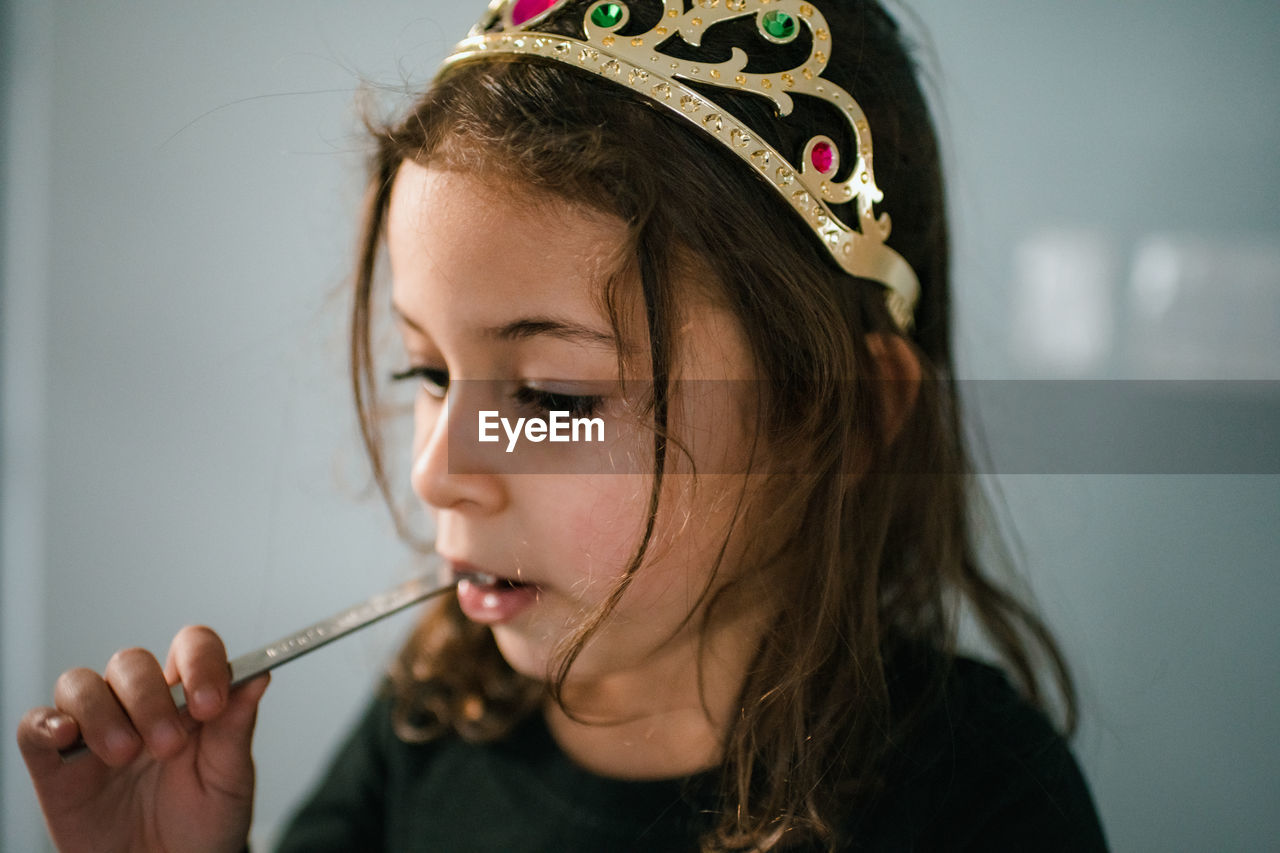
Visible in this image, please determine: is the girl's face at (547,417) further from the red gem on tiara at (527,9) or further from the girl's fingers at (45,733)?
the girl's fingers at (45,733)

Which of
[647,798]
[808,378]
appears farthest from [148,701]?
[808,378]

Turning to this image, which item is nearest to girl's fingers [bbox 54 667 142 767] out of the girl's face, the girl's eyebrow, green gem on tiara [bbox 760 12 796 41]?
the girl's face

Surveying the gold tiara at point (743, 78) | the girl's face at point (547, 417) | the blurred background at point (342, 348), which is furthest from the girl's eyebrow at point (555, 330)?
the blurred background at point (342, 348)

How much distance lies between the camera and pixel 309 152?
72 cm

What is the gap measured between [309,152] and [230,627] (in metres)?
0.46

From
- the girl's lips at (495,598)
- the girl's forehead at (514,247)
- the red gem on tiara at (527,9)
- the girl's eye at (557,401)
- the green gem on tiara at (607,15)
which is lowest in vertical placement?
the girl's lips at (495,598)

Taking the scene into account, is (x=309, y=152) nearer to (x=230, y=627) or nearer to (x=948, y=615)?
(x=230, y=627)

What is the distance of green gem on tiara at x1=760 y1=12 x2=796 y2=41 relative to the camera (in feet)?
1.53

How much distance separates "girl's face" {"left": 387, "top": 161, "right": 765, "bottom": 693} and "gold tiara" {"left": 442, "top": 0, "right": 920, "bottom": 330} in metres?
0.08

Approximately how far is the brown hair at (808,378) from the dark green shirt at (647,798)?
2cm

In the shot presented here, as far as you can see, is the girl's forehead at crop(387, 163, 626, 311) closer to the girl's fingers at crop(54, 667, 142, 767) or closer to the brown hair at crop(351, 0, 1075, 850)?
the brown hair at crop(351, 0, 1075, 850)

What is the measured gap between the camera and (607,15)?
0.45 m

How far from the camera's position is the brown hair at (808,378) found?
17.3 inches

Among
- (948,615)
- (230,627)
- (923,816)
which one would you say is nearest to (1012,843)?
(923,816)
